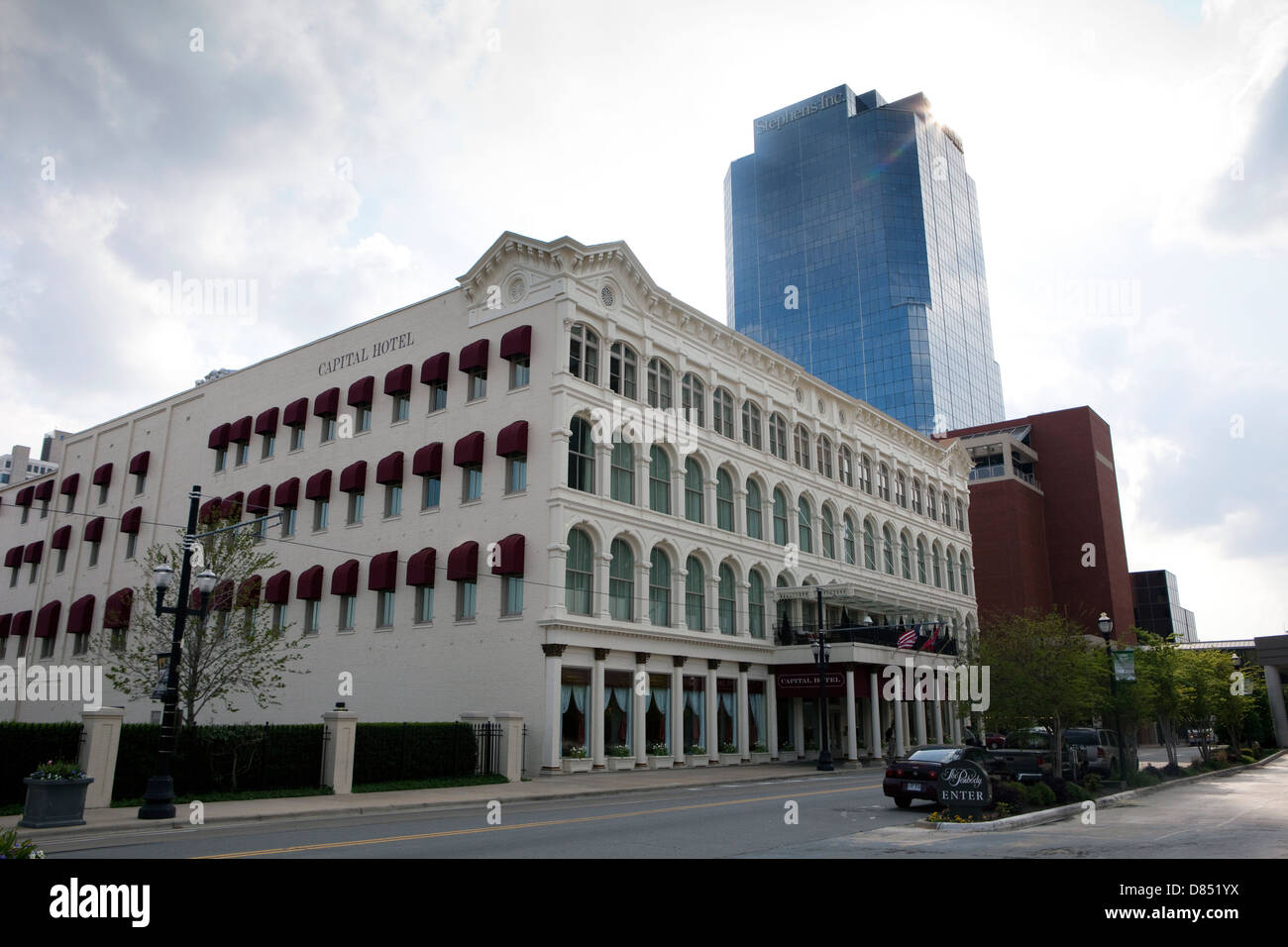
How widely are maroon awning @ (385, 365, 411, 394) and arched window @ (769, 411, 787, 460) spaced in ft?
60.5

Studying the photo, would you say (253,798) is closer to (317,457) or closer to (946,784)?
(946,784)

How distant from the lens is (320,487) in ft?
142

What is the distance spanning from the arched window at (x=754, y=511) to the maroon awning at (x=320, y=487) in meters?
19.9

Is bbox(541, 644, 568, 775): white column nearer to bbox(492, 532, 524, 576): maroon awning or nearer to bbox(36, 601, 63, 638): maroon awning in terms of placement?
bbox(492, 532, 524, 576): maroon awning

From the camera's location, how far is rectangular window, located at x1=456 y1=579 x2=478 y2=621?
121 feet

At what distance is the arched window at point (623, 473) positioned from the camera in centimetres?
3831

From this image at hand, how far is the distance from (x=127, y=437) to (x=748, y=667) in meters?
40.4

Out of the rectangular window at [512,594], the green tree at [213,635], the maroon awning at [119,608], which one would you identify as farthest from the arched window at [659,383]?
the maroon awning at [119,608]

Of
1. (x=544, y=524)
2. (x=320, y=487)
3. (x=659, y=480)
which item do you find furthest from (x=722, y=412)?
(x=320, y=487)

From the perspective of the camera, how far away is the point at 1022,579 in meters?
91.2

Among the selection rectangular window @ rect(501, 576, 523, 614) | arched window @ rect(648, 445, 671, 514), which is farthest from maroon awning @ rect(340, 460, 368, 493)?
arched window @ rect(648, 445, 671, 514)

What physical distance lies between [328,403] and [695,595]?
1954 centimetres

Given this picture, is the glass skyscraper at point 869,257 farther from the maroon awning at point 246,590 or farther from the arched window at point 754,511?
the maroon awning at point 246,590
